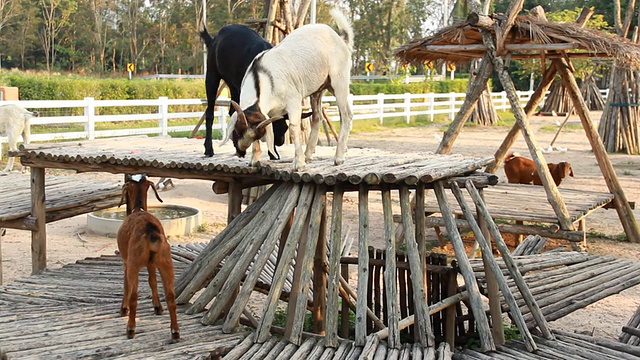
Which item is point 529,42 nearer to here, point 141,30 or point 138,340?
point 138,340

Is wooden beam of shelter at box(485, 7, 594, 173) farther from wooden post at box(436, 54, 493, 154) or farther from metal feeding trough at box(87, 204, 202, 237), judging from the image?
metal feeding trough at box(87, 204, 202, 237)

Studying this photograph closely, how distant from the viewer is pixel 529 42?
923cm

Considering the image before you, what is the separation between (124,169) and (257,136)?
1.66 meters

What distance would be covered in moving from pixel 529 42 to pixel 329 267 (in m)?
5.15

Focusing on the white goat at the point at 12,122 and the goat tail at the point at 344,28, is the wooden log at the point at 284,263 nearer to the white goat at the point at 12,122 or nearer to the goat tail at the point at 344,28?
the goat tail at the point at 344,28

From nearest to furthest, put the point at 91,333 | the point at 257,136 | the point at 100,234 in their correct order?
the point at 91,333 < the point at 257,136 < the point at 100,234

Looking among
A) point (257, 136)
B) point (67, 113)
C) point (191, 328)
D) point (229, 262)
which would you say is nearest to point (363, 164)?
point (257, 136)

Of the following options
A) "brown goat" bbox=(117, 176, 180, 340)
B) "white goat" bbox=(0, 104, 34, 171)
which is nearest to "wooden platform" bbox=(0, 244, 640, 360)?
"brown goat" bbox=(117, 176, 180, 340)

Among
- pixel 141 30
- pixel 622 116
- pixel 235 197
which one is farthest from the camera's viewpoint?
pixel 141 30

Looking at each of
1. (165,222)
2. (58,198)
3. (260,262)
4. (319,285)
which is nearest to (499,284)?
(319,285)

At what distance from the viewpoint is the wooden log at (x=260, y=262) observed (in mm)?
5266

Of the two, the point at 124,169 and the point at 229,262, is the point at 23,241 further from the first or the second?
the point at 229,262

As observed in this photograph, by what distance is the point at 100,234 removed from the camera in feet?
34.9

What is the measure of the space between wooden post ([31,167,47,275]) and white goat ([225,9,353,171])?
2618 millimetres
